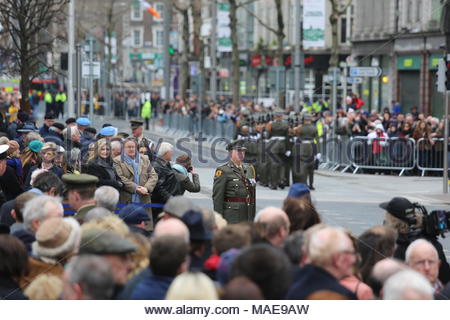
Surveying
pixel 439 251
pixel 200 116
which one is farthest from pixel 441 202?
pixel 200 116

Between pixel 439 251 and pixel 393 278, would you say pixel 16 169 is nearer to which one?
pixel 439 251

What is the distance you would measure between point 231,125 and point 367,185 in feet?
52.3

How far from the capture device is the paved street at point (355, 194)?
2109 centimetres

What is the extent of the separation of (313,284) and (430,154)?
Result: 79.1 feet

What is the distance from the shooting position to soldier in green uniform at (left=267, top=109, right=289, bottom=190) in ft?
90.9

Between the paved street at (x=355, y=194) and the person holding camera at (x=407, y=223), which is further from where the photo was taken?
the paved street at (x=355, y=194)

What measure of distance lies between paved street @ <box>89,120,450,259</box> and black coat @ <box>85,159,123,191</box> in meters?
4.65

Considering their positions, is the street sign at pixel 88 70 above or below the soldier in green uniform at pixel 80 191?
above

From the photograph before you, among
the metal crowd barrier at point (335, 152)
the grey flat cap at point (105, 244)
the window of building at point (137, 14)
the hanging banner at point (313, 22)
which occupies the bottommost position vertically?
the metal crowd barrier at point (335, 152)

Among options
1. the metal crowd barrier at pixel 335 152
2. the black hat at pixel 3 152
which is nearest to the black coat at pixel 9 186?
the black hat at pixel 3 152

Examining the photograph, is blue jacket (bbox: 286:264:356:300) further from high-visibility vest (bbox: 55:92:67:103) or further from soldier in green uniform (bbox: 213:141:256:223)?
high-visibility vest (bbox: 55:92:67:103)

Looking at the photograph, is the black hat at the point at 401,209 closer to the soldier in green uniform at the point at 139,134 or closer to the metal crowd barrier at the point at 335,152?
the soldier in green uniform at the point at 139,134

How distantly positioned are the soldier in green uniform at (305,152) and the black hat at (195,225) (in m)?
19.0

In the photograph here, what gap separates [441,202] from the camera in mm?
24453
